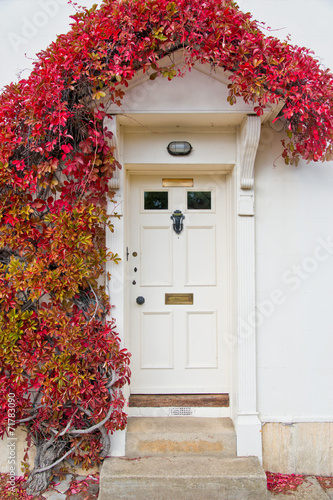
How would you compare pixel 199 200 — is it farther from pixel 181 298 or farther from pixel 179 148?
pixel 181 298

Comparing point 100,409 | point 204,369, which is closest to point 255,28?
point 204,369

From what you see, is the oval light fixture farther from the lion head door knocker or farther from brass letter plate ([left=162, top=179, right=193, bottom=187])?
the lion head door knocker

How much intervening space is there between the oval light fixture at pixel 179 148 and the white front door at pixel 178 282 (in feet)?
1.09

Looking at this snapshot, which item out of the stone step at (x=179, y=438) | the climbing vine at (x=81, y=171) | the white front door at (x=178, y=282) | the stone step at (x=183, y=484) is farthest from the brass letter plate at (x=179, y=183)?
the stone step at (x=183, y=484)

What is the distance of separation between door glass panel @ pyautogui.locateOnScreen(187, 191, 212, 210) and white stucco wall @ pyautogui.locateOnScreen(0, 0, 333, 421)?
1.56 feet

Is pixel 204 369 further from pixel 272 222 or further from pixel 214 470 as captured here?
pixel 272 222

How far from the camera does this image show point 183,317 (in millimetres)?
3092

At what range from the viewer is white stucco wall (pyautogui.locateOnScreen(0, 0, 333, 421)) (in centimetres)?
280

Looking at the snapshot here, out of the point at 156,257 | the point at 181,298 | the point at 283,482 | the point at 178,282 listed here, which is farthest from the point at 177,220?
the point at 283,482

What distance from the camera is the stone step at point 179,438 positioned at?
2.67m

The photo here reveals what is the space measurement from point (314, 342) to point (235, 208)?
1.31 meters

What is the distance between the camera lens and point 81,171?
254 cm

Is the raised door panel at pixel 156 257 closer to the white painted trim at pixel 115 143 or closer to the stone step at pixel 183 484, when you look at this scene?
the white painted trim at pixel 115 143

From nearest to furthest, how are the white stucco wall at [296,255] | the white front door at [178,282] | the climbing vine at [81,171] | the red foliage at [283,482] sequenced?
the climbing vine at [81,171], the red foliage at [283,482], the white stucco wall at [296,255], the white front door at [178,282]
